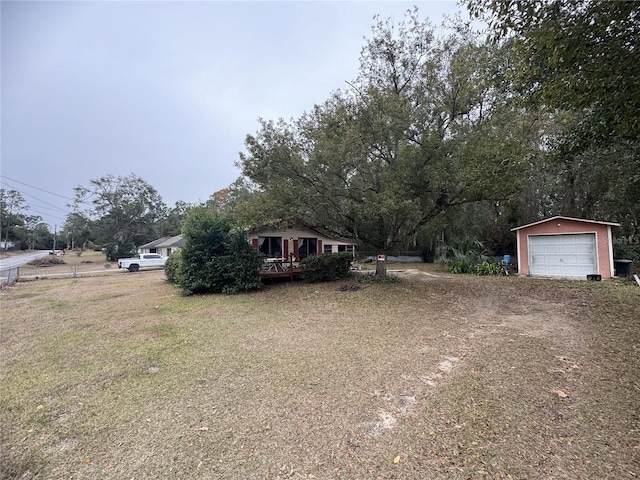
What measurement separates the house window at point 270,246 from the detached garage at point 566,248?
1083 cm

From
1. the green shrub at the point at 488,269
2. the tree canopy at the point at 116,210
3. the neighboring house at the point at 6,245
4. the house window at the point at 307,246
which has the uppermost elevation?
the tree canopy at the point at 116,210

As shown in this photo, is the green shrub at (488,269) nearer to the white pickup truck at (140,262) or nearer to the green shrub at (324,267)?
the green shrub at (324,267)

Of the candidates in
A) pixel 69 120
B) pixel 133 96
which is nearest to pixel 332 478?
pixel 133 96

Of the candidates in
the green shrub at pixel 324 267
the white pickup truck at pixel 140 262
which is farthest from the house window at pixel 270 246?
the white pickup truck at pixel 140 262

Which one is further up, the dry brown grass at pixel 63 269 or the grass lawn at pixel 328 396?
the dry brown grass at pixel 63 269

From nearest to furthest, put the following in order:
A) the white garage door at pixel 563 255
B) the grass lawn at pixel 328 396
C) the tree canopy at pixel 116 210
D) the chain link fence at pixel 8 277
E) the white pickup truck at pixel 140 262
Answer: the grass lawn at pixel 328 396 < the white garage door at pixel 563 255 < the chain link fence at pixel 8 277 < the white pickup truck at pixel 140 262 < the tree canopy at pixel 116 210

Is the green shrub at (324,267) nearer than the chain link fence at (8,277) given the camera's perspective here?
Yes

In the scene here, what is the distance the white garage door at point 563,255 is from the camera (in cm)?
1138

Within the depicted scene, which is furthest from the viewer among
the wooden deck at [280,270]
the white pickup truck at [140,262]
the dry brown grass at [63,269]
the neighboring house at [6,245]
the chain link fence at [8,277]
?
the neighboring house at [6,245]

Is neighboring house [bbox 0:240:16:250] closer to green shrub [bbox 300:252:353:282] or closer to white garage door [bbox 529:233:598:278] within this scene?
green shrub [bbox 300:252:353:282]

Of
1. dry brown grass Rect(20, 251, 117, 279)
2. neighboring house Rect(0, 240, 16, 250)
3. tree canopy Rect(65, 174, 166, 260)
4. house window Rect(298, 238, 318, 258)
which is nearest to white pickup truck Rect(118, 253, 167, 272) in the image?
dry brown grass Rect(20, 251, 117, 279)

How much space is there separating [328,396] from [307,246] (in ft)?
39.1

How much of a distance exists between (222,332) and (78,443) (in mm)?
3367

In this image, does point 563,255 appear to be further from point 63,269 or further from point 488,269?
point 63,269
